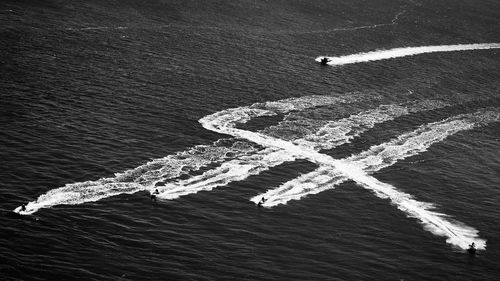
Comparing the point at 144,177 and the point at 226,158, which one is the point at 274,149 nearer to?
the point at 226,158

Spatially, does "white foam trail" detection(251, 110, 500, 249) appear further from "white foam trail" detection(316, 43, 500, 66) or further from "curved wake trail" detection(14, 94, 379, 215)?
"white foam trail" detection(316, 43, 500, 66)

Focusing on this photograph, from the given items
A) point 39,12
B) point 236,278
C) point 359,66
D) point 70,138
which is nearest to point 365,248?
point 236,278

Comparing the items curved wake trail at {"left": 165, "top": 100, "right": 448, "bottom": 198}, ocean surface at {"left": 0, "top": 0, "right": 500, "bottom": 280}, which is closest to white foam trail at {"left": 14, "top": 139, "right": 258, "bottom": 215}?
ocean surface at {"left": 0, "top": 0, "right": 500, "bottom": 280}

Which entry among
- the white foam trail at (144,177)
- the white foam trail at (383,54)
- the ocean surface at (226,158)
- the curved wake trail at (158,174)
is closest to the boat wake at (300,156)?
the white foam trail at (144,177)

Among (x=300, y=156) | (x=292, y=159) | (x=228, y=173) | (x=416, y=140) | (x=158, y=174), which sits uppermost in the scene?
(x=416, y=140)

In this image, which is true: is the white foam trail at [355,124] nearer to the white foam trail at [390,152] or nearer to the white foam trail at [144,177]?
the white foam trail at [390,152]

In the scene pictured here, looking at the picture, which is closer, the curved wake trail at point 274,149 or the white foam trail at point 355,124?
the curved wake trail at point 274,149

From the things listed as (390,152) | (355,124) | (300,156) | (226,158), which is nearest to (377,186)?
(300,156)
